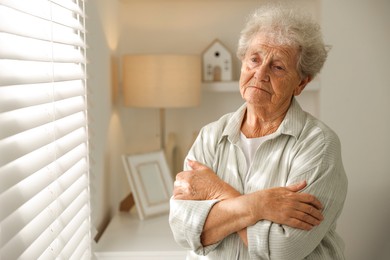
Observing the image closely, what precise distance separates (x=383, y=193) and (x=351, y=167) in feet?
0.79

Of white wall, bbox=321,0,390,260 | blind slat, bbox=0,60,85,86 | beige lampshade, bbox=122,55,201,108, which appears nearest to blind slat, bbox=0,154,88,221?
blind slat, bbox=0,60,85,86

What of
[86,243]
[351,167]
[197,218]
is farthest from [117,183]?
[197,218]

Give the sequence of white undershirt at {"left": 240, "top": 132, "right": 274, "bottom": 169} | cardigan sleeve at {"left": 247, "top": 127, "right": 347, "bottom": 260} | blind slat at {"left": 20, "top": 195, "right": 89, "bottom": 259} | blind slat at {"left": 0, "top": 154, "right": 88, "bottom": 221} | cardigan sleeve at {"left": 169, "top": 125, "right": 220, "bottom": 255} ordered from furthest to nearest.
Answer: white undershirt at {"left": 240, "top": 132, "right": 274, "bottom": 169} → cardigan sleeve at {"left": 169, "top": 125, "right": 220, "bottom": 255} → cardigan sleeve at {"left": 247, "top": 127, "right": 347, "bottom": 260} → blind slat at {"left": 20, "top": 195, "right": 89, "bottom": 259} → blind slat at {"left": 0, "top": 154, "right": 88, "bottom": 221}

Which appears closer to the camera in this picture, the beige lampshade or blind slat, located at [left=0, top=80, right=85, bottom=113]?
blind slat, located at [left=0, top=80, right=85, bottom=113]

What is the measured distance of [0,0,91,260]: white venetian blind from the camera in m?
1.25

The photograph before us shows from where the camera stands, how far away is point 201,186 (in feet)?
5.72

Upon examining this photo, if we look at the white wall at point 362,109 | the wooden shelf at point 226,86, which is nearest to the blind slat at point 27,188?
the wooden shelf at point 226,86

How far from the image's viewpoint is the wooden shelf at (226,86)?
10.1ft

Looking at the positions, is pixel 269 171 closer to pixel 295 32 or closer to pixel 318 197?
pixel 318 197

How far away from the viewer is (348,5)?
119 inches

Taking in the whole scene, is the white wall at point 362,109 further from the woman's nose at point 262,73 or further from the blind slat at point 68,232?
the blind slat at point 68,232

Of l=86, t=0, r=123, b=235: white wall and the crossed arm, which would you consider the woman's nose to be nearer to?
the crossed arm

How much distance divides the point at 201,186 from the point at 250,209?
213 millimetres

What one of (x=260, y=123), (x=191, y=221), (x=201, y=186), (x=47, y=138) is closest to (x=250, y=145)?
(x=260, y=123)
